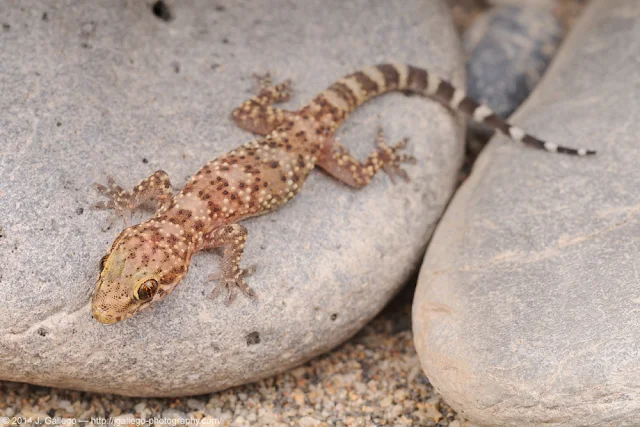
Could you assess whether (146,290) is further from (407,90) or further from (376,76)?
(407,90)

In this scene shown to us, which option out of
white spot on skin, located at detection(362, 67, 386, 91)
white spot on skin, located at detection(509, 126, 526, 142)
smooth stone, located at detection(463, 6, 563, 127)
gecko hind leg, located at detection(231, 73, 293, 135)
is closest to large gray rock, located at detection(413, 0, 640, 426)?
white spot on skin, located at detection(509, 126, 526, 142)

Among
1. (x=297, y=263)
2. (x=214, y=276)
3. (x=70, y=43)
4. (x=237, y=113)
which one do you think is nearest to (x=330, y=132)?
(x=237, y=113)

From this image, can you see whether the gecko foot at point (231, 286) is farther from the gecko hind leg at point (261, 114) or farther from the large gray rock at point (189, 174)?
the gecko hind leg at point (261, 114)

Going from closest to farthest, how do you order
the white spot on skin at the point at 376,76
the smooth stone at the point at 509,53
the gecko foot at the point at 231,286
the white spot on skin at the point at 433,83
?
the gecko foot at the point at 231,286 → the white spot on skin at the point at 376,76 → the white spot on skin at the point at 433,83 → the smooth stone at the point at 509,53

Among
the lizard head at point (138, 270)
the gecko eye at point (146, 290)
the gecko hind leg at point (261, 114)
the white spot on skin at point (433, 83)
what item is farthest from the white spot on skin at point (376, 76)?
the gecko eye at point (146, 290)

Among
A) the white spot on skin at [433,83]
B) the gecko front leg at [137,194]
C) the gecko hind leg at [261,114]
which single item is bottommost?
the gecko front leg at [137,194]

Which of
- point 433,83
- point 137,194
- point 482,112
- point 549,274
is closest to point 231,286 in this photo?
point 137,194
